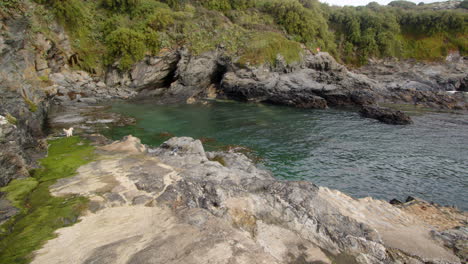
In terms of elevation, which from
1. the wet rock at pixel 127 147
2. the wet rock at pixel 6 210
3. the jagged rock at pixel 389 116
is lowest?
the jagged rock at pixel 389 116

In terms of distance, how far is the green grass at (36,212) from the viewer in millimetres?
5430

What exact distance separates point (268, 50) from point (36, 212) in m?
38.7

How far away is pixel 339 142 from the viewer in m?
20.0

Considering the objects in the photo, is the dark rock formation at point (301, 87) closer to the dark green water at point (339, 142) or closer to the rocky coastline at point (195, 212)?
the dark green water at point (339, 142)

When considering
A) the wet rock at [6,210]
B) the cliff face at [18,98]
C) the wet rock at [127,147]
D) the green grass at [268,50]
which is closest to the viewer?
the wet rock at [6,210]

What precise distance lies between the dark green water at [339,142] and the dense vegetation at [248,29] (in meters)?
13.2

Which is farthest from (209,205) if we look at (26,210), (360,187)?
(360,187)

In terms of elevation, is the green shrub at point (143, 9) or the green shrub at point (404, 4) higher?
the green shrub at point (404, 4)

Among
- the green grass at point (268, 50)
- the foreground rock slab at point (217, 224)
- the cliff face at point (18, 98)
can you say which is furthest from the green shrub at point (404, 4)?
the cliff face at point (18, 98)

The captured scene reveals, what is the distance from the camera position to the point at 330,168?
50.3 ft

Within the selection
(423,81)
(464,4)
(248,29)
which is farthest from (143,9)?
(464,4)

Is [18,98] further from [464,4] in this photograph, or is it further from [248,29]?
[464,4]

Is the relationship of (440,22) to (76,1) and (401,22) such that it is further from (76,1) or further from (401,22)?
(76,1)

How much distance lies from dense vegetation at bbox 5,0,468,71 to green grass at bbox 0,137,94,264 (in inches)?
Answer: 1238
